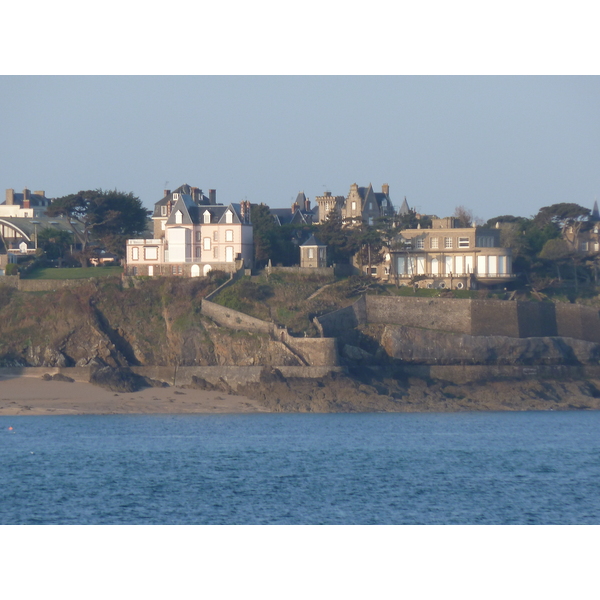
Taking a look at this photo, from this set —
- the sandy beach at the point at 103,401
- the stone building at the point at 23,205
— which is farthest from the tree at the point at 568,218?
the stone building at the point at 23,205

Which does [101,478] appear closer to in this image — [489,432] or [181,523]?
[181,523]

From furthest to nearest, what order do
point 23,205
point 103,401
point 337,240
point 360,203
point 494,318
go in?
point 23,205, point 360,203, point 337,240, point 494,318, point 103,401

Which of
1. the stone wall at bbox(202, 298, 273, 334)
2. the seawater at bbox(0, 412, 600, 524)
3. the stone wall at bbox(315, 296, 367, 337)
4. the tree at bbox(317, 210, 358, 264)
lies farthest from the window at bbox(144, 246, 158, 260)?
the seawater at bbox(0, 412, 600, 524)

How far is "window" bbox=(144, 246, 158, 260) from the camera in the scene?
7081cm

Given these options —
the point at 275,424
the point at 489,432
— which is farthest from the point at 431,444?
the point at 275,424

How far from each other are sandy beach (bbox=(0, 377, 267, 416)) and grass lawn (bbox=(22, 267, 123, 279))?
11632mm

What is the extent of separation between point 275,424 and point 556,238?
33.6 metres

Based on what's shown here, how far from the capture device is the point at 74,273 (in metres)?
71.1

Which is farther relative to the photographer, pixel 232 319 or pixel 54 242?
pixel 54 242

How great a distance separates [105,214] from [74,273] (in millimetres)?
6488

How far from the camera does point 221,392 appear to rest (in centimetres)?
5900

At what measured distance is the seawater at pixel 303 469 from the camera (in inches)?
1382

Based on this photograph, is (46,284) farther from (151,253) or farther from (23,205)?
→ (23,205)

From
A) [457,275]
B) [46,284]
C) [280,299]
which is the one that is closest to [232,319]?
[280,299]
